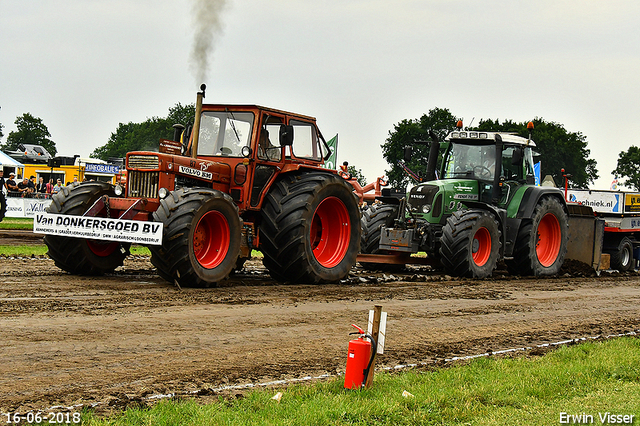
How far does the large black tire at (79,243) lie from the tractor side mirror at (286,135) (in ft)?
8.12

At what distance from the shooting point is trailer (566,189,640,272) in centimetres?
1791

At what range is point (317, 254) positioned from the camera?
11.7m

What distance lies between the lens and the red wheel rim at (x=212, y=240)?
9906mm

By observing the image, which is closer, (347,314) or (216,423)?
(216,423)

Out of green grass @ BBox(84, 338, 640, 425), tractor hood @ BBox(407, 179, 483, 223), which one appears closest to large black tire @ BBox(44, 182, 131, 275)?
tractor hood @ BBox(407, 179, 483, 223)

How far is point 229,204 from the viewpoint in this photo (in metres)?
9.88

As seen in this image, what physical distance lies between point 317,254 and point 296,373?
19.9 feet

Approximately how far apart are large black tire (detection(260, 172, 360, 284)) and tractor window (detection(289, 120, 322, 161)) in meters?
0.49

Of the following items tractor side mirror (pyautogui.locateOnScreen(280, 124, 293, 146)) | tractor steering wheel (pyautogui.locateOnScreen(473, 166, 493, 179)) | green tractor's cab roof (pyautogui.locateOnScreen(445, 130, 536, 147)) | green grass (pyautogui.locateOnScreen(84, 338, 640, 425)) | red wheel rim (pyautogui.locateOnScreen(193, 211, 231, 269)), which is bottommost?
green grass (pyautogui.locateOnScreen(84, 338, 640, 425))

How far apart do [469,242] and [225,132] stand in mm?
4452

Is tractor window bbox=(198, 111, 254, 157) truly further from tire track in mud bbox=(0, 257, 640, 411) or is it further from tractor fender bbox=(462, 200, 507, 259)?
tractor fender bbox=(462, 200, 507, 259)

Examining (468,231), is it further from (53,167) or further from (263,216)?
(53,167)

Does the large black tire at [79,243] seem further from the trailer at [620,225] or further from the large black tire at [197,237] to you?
Answer: the trailer at [620,225]

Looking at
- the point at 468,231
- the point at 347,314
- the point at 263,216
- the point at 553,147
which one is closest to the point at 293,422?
the point at 347,314
